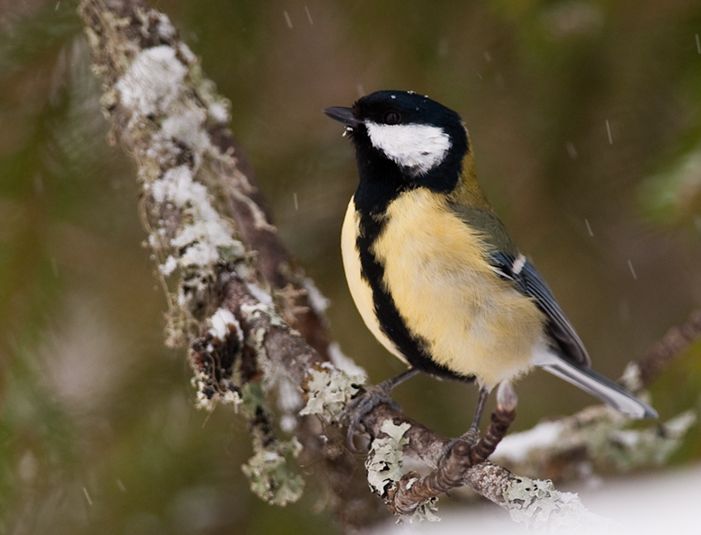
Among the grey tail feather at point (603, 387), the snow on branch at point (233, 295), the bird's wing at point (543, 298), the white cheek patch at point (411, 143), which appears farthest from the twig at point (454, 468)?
the grey tail feather at point (603, 387)

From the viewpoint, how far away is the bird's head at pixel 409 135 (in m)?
2.33

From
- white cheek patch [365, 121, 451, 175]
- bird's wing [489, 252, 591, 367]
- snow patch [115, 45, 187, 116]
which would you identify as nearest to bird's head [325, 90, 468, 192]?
white cheek patch [365, 121, 451, 175]

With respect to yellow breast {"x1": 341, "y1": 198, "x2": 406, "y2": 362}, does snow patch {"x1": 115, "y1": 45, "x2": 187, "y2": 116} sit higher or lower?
higher

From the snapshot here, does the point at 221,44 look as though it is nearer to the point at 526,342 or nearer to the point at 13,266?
the point at 13,266

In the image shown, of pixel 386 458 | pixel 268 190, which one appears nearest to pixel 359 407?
pixel 386 458

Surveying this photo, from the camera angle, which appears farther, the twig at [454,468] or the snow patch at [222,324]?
the snow patch at [222,324]

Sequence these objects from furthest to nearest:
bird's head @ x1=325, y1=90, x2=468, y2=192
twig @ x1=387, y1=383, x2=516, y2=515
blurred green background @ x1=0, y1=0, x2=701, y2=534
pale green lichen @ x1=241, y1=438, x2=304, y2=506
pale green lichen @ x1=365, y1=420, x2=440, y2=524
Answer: bird's head @ x1=325, y1=90, x2=468, y2=192 → blurred green background @ x1=0, y1=0, x2=701, y2=534 → pale green lichen @ x1=241, y1=438, x2=304, y2=506 → pale green lichen @ x1=365, y1=420, x2=440, y2=524 → twig @ x1=387, y1=383, x2=516, y2=515

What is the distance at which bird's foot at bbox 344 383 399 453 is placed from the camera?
73.0 inches

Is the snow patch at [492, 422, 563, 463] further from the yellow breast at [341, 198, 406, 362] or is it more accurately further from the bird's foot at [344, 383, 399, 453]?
the bird's foot at [344, 383, 399, 453]

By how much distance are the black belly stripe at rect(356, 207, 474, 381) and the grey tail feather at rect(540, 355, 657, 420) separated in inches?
20.2

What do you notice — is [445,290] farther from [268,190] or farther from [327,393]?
[268,190]

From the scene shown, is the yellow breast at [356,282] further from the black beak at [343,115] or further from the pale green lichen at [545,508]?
the pale green lichen at [545,508]

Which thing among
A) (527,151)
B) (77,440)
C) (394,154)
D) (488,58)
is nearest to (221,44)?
(394,154)

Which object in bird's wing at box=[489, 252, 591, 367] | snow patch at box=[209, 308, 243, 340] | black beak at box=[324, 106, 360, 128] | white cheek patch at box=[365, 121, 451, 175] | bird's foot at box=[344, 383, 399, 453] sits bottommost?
bird's wing at box=[489, 252, 591, 367]
